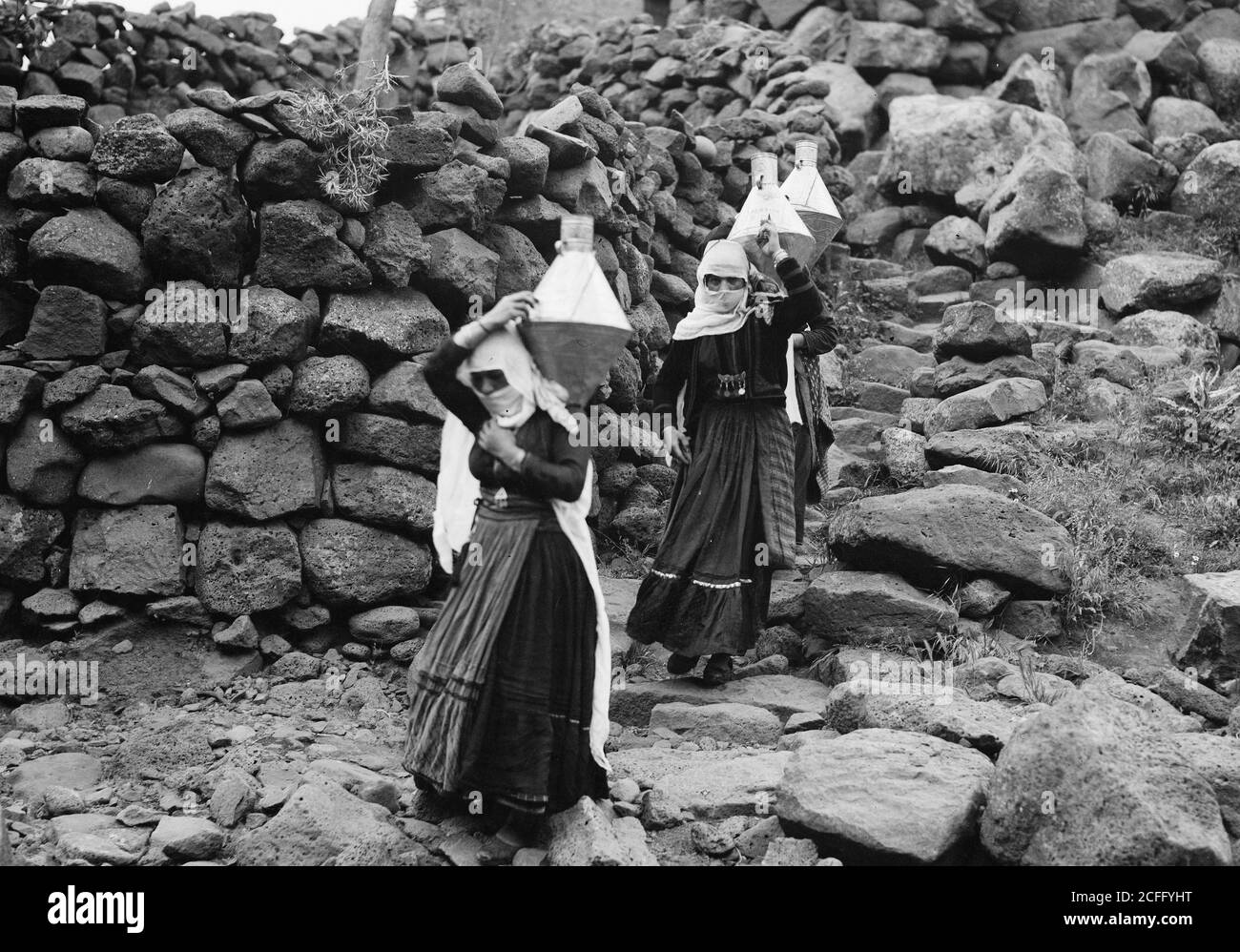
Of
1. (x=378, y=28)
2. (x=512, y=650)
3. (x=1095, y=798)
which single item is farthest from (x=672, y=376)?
(x=378, y=28)

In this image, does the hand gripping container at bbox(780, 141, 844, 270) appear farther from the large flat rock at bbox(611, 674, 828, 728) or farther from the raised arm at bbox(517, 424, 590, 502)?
the raised arm at bbox(517, 424, 590, 502)

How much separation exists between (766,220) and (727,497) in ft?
4.42

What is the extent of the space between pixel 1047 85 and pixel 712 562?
9693mm

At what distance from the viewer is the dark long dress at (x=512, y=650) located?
4062 mm

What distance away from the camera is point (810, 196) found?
6.66 metres

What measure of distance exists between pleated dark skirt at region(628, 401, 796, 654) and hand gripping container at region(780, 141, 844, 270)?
1.24 metres

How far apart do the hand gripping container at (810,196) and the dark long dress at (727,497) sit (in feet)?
2.84

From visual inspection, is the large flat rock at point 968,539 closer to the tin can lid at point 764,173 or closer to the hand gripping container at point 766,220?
the hand gripping container at point 766,220

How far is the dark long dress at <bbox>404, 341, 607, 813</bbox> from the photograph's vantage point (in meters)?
4.06

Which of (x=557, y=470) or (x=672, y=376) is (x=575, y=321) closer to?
(x=557, y=470)

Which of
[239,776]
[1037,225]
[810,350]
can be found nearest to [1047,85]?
[1037,225]

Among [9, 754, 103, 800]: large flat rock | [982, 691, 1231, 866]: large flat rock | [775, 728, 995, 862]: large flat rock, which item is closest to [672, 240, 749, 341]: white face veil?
[775, 728, 995, 862]: large flat rock

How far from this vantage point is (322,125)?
6.11m

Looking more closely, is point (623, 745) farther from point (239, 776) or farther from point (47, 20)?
point (47, 20)
